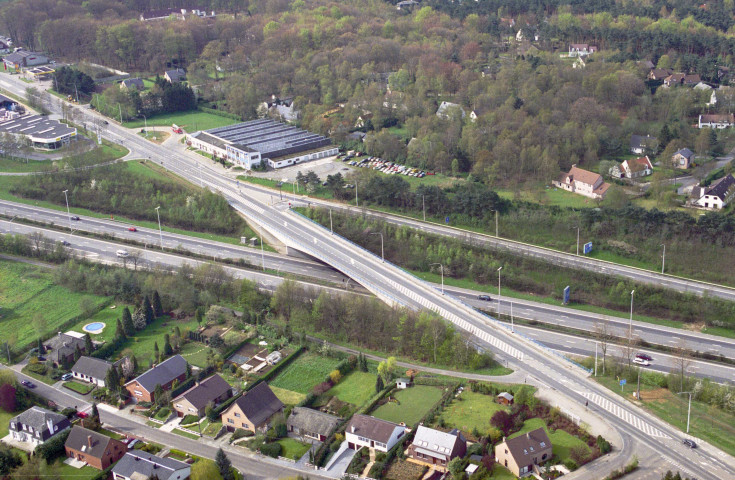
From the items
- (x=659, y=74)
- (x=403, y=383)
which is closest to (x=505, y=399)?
(x=403, y=383)

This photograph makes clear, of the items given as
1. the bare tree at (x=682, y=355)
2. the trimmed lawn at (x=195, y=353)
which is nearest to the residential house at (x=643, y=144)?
the bare tree at (x=682, y=355)

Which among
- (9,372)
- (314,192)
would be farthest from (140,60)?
(9,372)

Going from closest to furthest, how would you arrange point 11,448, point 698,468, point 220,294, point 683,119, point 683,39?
1. point 698,468
2. point 11,448
3. point 220,294
4. point 683,119
5. point 683,39

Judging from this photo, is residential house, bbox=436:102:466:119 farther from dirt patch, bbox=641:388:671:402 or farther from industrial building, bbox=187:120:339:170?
dirt patch, bbox=641:388:671:402

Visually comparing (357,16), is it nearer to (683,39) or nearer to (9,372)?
(683,39)

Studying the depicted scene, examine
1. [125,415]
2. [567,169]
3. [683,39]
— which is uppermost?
[683,39]

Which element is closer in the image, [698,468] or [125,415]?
[698,468]

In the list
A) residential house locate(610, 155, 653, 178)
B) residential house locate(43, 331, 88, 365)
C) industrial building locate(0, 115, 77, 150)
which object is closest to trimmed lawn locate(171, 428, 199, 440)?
residential house locate(43, 331, 88, 365)

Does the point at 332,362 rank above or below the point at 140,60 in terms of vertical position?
below
